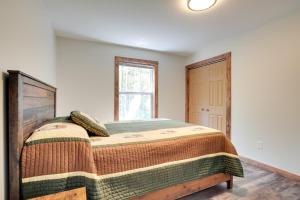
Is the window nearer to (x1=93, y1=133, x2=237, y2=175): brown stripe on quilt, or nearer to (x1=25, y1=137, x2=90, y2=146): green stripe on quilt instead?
(x1=93, y1=133, x2=237, y2=175): brown stripe on quilt

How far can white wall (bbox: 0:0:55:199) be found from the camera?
Result: 99 cm

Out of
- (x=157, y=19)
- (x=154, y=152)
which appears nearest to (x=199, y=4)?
(x=157, y=19)

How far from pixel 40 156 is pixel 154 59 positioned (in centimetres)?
354

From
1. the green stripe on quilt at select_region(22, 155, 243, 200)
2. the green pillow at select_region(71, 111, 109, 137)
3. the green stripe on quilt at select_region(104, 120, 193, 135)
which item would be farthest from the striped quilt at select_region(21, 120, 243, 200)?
the green stripe on quilt at select_region(104, 120, 193, 135)

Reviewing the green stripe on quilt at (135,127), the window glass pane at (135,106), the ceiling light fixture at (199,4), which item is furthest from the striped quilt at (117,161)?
the window glass pane at (135,106)

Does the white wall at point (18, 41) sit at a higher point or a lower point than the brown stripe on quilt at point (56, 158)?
higher

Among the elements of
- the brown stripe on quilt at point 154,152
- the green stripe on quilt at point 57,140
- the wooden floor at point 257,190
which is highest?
the green stripe on quilt at point 57,140

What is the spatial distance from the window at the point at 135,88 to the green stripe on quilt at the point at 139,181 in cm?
238

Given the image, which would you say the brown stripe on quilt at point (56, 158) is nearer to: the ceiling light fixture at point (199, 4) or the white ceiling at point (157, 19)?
the white ceiling at point (157, 19)

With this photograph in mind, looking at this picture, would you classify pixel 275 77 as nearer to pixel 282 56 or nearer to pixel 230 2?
pixel 282 56

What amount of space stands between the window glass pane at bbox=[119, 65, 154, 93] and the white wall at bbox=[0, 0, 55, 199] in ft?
6.60

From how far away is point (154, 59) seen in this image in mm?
4230

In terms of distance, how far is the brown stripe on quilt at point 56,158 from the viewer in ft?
3.49

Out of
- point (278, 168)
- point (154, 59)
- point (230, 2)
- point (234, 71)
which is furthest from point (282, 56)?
point (154, 59)
